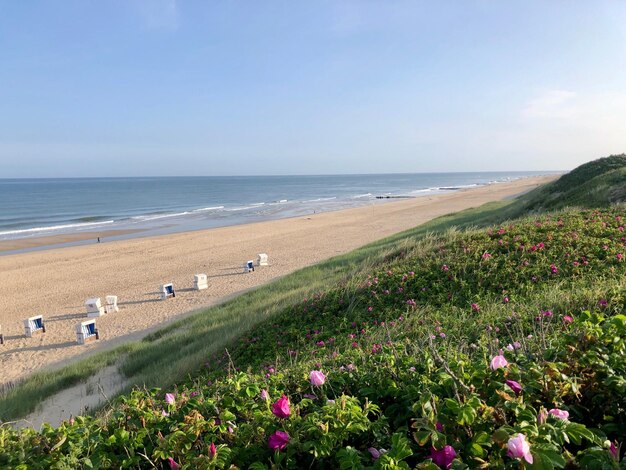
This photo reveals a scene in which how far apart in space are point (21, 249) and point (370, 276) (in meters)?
31.2

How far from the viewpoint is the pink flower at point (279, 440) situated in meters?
1.90

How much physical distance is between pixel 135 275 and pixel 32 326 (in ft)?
25.9

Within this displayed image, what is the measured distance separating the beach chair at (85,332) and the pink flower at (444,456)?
1254cm

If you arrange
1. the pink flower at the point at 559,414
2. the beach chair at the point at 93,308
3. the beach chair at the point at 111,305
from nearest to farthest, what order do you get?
the pink flower at the point at 559,414 → the beach chair at the point at 93,308 → the beach chair at the point at 111,305

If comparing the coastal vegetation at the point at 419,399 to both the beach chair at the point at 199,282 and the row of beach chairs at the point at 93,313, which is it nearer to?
the row of beach chairs at the point at 93,313

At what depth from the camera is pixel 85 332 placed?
1212cm

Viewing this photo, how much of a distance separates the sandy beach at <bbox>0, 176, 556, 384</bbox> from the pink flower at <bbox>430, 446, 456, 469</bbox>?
11.1 meters

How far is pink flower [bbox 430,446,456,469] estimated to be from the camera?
5.32ft

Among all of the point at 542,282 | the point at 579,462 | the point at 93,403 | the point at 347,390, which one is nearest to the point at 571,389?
the point at 579,462

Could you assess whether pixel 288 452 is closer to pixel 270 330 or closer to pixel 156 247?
pixel 270 330

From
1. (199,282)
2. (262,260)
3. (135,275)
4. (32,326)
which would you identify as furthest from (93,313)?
(262,260)

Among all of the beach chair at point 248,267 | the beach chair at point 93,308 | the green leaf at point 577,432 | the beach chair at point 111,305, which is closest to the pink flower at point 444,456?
the green leaf at point 577,432

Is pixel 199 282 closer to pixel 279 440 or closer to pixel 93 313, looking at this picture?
pixel 93 313

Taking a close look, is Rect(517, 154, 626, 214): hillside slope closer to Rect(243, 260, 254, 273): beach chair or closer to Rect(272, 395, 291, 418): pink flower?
Rect(243, 260, 254, 273): beach chair
